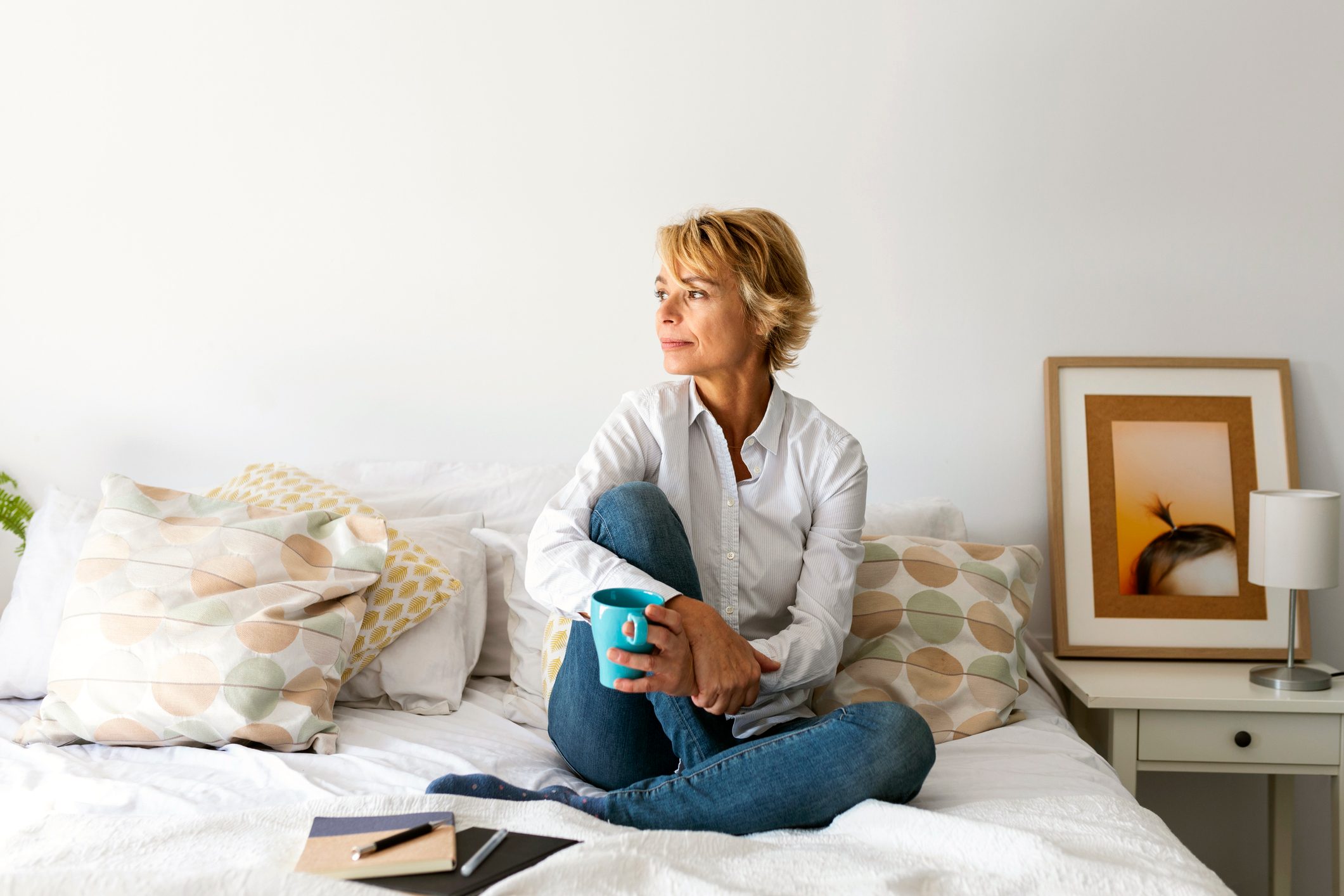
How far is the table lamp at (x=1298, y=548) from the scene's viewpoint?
1.88 m

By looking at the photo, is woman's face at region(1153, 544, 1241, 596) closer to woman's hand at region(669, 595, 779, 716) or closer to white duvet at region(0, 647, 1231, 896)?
white duvet at region(0, 647, 1231, 896)

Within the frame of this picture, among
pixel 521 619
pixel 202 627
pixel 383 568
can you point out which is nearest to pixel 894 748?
pixel 521 619

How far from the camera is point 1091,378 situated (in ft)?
7.34

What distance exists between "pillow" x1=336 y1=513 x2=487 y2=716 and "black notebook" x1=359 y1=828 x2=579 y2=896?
2.24 ft

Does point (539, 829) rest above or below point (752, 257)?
below

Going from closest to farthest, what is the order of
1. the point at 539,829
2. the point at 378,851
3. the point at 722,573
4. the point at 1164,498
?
1. the point at 378,851
2. the point at 539,829
3. the point at 722,573
4. the point at 1164,498

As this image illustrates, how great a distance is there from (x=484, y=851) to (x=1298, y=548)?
163cm

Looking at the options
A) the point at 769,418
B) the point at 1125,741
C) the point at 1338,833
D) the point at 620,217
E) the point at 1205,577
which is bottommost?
the point at 1338,833

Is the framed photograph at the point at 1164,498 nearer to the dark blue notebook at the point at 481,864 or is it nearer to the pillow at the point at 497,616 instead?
the pillow at the point at 497,616

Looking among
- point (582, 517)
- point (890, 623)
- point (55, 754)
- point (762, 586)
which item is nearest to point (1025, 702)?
point (890, 623)

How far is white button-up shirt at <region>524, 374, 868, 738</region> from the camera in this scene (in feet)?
4.98

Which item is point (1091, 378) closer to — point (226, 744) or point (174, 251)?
point (226, 744)

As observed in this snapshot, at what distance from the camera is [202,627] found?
1570mm

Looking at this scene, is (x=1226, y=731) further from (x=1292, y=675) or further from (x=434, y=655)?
(x=434, y=655)
